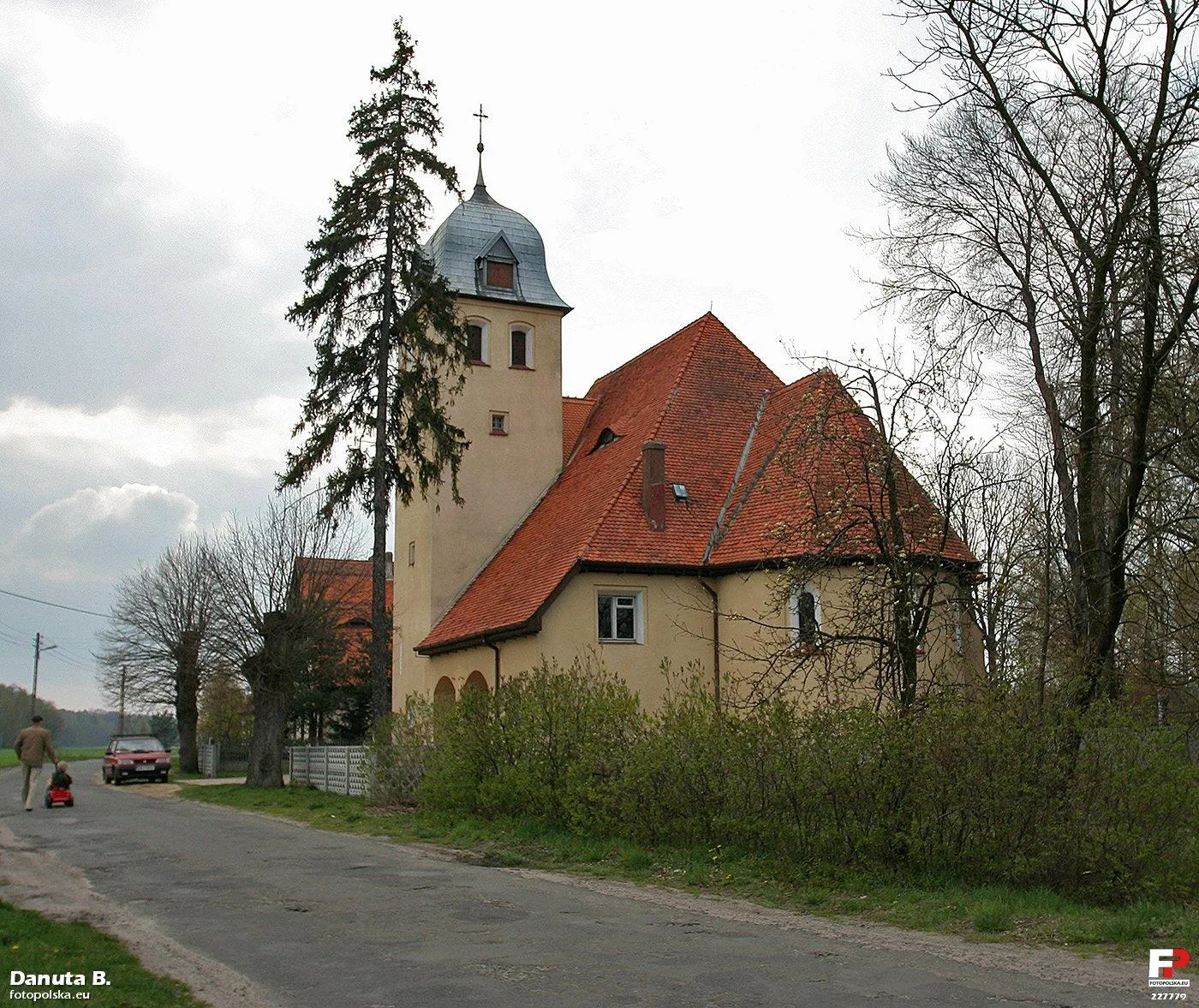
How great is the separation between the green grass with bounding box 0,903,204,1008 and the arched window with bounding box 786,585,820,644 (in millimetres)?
8998

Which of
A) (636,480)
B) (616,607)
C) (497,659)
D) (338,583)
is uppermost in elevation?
(636,480)

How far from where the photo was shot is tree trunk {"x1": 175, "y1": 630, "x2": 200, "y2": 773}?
39.5 m

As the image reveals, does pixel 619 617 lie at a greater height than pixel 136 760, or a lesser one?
greater

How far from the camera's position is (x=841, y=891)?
Answer: 11.2 meters

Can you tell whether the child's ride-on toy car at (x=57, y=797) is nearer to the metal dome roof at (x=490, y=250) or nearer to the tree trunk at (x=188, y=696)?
the tree trunk at (x=188, y=696)

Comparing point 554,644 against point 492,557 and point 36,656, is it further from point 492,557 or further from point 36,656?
Answer: point 36,656

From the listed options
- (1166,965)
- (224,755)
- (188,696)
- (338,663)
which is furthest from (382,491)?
(224,755)

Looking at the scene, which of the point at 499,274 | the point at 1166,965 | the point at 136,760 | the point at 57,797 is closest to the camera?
the point at 1166,965

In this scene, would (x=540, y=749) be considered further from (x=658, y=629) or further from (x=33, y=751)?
(x=33, y=751)

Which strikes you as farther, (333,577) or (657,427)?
(333,577)

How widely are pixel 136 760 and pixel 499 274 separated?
20.5 meters

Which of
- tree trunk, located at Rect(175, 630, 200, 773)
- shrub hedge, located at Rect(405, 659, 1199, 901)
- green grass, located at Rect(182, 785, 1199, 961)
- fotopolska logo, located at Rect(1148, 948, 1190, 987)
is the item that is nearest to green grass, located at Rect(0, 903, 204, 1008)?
green grass, located at Rect(182, 785, 1199, 961)

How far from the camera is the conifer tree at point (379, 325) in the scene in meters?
25.5

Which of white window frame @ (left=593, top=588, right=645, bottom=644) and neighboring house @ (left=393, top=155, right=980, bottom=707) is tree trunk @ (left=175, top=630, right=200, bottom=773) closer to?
neighboring house @ (left=393, top=155, right=980, bottom=707)
